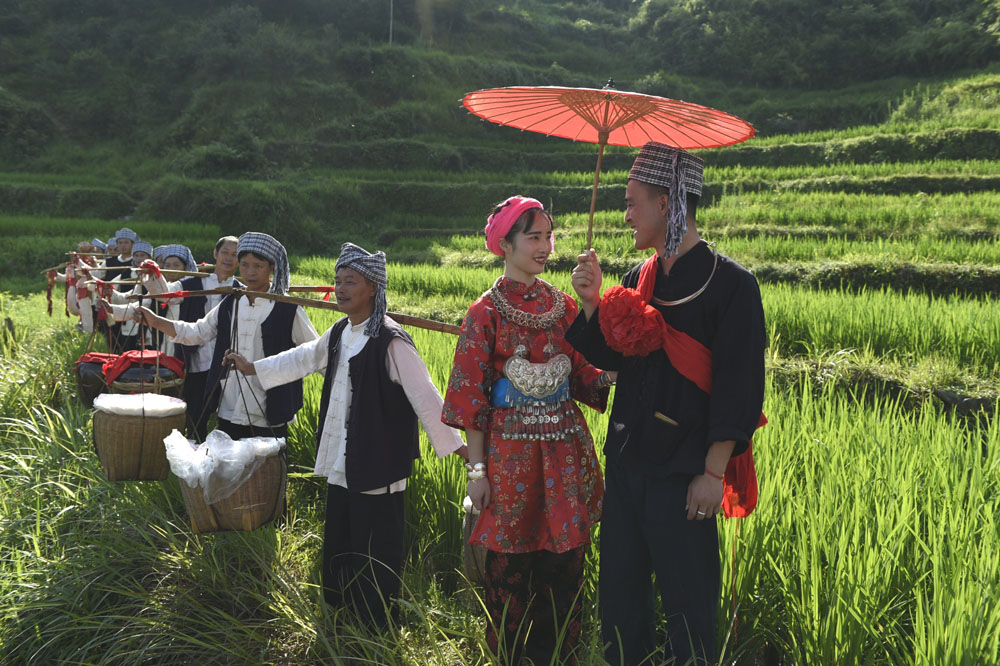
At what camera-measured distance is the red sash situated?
71.6 inches

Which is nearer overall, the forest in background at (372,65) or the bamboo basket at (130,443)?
the bamboo basket at (130,443)

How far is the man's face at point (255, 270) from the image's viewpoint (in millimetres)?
3207

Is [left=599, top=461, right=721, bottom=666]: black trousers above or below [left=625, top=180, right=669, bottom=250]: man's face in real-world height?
below

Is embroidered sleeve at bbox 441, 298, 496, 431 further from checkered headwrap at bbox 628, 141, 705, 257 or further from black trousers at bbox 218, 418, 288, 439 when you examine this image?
black trousers at bbox 218, 418, 288, 439

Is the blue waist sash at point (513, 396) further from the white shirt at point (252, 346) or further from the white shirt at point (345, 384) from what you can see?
the white shirt at point (252, 346)

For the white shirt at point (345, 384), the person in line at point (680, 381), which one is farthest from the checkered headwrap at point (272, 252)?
the person in line at point (680, 381)

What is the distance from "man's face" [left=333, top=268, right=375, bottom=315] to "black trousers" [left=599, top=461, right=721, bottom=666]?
114cm

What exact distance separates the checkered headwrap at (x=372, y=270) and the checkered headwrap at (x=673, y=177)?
1.11 m

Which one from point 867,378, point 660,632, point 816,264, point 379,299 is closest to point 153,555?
point 379,299

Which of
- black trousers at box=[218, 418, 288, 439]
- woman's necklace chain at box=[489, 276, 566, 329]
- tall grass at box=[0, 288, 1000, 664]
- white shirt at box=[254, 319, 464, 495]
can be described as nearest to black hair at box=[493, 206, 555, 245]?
woman's necklace chain at box=[489, 276, 566, 329]

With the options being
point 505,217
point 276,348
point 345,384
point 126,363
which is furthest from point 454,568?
point 126,363

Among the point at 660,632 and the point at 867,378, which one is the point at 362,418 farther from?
the point at 867,378

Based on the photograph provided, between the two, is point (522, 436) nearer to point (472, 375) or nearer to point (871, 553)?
point (472, 375)

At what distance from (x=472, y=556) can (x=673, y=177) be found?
148cm
